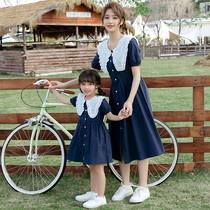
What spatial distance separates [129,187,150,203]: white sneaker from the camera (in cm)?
334

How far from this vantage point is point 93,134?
Result: 128 inches

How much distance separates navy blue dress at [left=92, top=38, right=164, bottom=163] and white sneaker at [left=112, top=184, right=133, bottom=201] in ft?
1.03

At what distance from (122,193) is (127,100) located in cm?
93

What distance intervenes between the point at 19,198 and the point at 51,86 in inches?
44.7

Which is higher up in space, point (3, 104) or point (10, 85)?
point (10, 85)

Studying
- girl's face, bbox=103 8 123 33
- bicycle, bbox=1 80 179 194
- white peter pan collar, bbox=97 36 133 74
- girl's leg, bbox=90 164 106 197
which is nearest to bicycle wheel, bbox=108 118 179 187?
bicycle, bbox=1 80 179 194

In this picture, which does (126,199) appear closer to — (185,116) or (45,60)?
(185,116)

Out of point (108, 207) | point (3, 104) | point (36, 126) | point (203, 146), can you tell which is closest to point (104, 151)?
point (108, 207)

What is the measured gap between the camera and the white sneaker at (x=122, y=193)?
3.43 meters

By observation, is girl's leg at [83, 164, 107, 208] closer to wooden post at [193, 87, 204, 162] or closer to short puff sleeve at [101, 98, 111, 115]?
short puff sleeve at [101, 98, 111, 115]

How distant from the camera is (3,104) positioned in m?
9.52

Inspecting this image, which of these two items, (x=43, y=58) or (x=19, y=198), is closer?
(x=19, y=198)

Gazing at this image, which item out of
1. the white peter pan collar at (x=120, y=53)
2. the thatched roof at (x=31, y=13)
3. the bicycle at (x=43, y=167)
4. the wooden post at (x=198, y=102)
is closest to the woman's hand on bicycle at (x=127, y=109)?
the white peter pan collar at (x=120, y=53)

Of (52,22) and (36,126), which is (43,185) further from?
(52,22)
